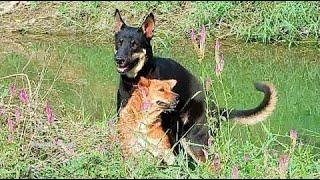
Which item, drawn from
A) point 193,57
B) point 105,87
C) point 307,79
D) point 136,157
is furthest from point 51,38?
point 136,157

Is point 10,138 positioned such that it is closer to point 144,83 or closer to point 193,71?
point 144,83

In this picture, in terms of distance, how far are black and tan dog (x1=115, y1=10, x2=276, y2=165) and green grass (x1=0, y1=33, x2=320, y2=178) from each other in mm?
170

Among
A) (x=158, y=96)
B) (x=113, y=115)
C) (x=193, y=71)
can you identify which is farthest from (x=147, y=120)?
(x=193, y=71)

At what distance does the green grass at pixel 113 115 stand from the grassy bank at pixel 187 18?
39 centimetres

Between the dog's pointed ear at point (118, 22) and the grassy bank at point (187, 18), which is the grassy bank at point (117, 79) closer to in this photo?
the grassy bank at point (187, 18)

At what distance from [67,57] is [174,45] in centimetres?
173

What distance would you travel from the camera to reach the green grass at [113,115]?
4.46 metres

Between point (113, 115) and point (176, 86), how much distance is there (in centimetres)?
112

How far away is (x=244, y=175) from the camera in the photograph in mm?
4367

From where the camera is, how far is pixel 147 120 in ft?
16.9

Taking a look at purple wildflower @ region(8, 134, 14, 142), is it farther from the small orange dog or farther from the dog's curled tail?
the dog's curled tail

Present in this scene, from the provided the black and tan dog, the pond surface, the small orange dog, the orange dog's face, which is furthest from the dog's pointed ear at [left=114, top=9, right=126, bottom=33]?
the orange dog's face

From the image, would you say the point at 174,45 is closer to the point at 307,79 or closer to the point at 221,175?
the point at 307,79

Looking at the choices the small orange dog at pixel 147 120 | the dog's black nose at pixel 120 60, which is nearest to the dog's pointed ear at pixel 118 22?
the dog's black nose at pixel 120 60
